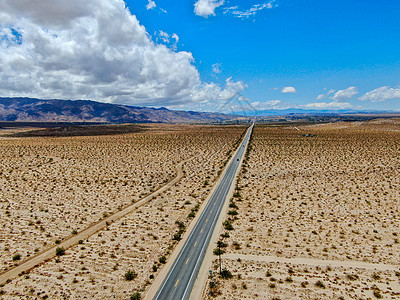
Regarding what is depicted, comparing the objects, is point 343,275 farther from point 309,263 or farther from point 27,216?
point 27,216

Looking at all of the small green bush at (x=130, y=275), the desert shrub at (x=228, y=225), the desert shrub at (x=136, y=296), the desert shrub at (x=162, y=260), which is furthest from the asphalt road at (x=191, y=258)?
the small green bush at (x=130, y=275)

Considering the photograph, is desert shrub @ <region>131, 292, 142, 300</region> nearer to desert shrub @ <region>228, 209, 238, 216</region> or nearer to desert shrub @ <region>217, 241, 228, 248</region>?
desert shrub @ <region>217, 241, 228, 248</region>

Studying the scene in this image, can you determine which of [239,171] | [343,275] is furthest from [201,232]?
[239,171]

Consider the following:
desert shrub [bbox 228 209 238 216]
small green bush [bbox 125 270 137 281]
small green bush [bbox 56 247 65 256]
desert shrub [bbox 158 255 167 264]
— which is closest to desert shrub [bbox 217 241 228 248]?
desert shrub [bbox 158 255 167 264]

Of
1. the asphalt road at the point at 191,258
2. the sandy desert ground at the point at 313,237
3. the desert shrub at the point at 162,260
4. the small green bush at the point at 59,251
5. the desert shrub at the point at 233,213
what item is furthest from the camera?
the desert shrub at the point at 233,213

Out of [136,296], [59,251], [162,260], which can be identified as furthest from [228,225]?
[59,251]

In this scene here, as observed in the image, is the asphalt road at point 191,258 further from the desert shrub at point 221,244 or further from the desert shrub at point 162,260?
the desert shrub at point 221,244
